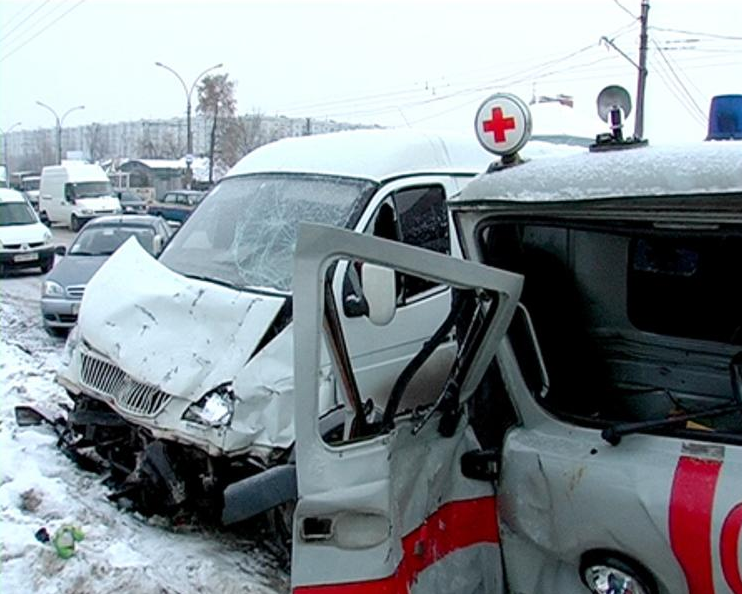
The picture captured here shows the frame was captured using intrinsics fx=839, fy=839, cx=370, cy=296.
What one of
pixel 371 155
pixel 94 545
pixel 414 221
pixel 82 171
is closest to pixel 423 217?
pixel 414 221

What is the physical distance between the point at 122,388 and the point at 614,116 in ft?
11.8

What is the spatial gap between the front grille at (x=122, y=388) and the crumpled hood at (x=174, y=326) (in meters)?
0.07

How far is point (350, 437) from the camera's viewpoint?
2428 millimetres

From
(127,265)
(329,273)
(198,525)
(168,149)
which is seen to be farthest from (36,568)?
(168,149)

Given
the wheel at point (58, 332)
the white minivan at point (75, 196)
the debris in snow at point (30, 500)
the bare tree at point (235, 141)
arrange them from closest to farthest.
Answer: the debris in snow at point (30, 500), the wheel at point (58, 332), the white minivan at point (75, 196), the bare tree at point (235, 141)

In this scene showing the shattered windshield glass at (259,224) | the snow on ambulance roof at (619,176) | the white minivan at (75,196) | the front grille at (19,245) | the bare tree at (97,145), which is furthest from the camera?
the bare tree at (97,145)

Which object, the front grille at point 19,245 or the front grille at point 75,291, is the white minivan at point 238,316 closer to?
the front grille at point 75,291

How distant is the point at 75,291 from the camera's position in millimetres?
11016

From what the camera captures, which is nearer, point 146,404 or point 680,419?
point 680,419

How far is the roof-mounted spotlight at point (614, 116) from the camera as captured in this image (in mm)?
2682

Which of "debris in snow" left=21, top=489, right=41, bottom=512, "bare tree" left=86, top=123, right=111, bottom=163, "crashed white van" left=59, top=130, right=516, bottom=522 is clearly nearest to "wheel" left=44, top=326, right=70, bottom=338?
"crashed white van" left=59, top=130, right=516, bottom=522

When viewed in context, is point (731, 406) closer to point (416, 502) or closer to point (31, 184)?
point (416, 502)

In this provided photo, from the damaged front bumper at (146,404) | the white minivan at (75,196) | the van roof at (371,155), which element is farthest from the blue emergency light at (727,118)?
the white minivan at (75,196)

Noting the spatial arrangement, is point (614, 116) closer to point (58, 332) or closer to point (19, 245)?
point (58, 332)
